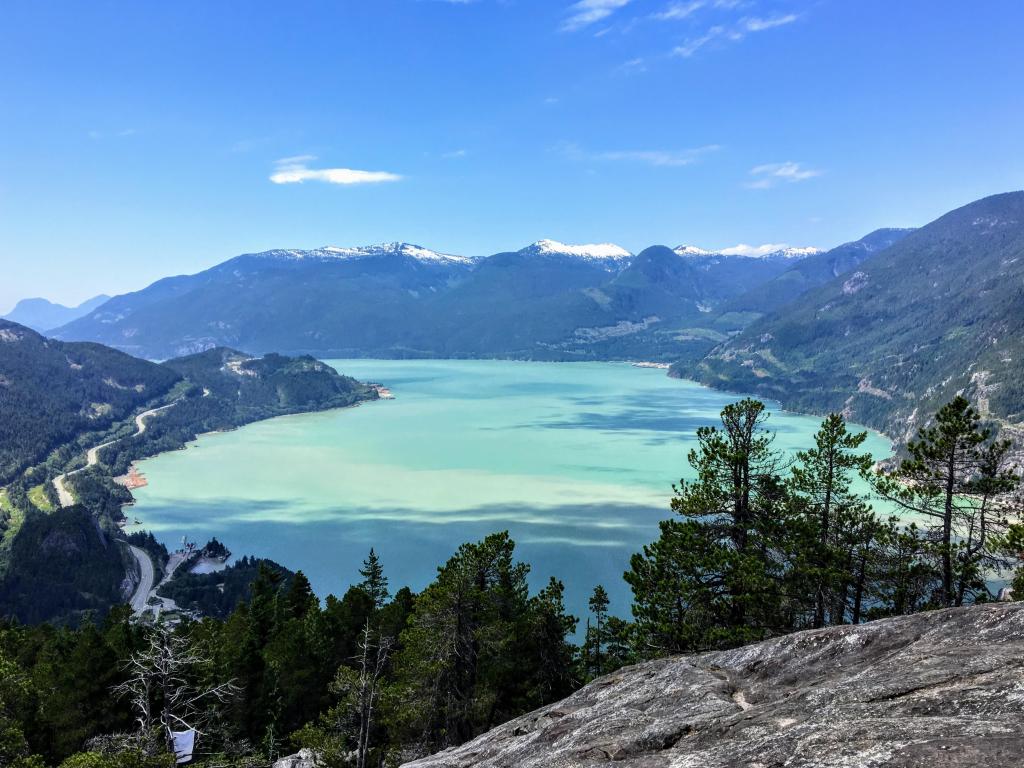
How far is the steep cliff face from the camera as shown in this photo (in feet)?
26.8

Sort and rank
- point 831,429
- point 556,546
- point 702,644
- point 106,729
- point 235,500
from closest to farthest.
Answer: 1. point 702,644
2. point 831,429
3. point 106,729
4. point 556,546
5. point 235,500

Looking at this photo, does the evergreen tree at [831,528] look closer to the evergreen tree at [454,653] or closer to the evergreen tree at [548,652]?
the evergreen tree at [454,653]

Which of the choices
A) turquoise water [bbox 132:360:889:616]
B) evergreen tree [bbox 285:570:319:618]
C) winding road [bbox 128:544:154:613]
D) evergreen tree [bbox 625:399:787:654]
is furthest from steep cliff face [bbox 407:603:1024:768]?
winding road [bbox 128:544:154:613]

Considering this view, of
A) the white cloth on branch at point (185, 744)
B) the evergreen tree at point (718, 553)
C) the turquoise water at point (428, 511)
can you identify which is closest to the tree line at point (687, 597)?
the evergreen tree at point (718, 553)

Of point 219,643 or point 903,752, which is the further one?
point 219,643

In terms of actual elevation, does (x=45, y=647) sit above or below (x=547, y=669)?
below

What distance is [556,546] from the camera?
113 m

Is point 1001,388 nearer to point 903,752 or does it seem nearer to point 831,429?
point 831,429

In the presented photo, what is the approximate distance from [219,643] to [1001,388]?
758 ft

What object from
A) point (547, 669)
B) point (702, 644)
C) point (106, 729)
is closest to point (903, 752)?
point (702, 644)

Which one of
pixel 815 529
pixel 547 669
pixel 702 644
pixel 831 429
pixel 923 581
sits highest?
pixel 831 429

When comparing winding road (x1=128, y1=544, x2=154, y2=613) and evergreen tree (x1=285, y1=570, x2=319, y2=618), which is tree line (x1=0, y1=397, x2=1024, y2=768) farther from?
winding road (x1=128, y1=544, x2=154, y2=613)

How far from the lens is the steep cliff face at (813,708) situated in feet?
26.8

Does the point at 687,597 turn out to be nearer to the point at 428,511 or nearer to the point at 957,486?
the point at 957,486
